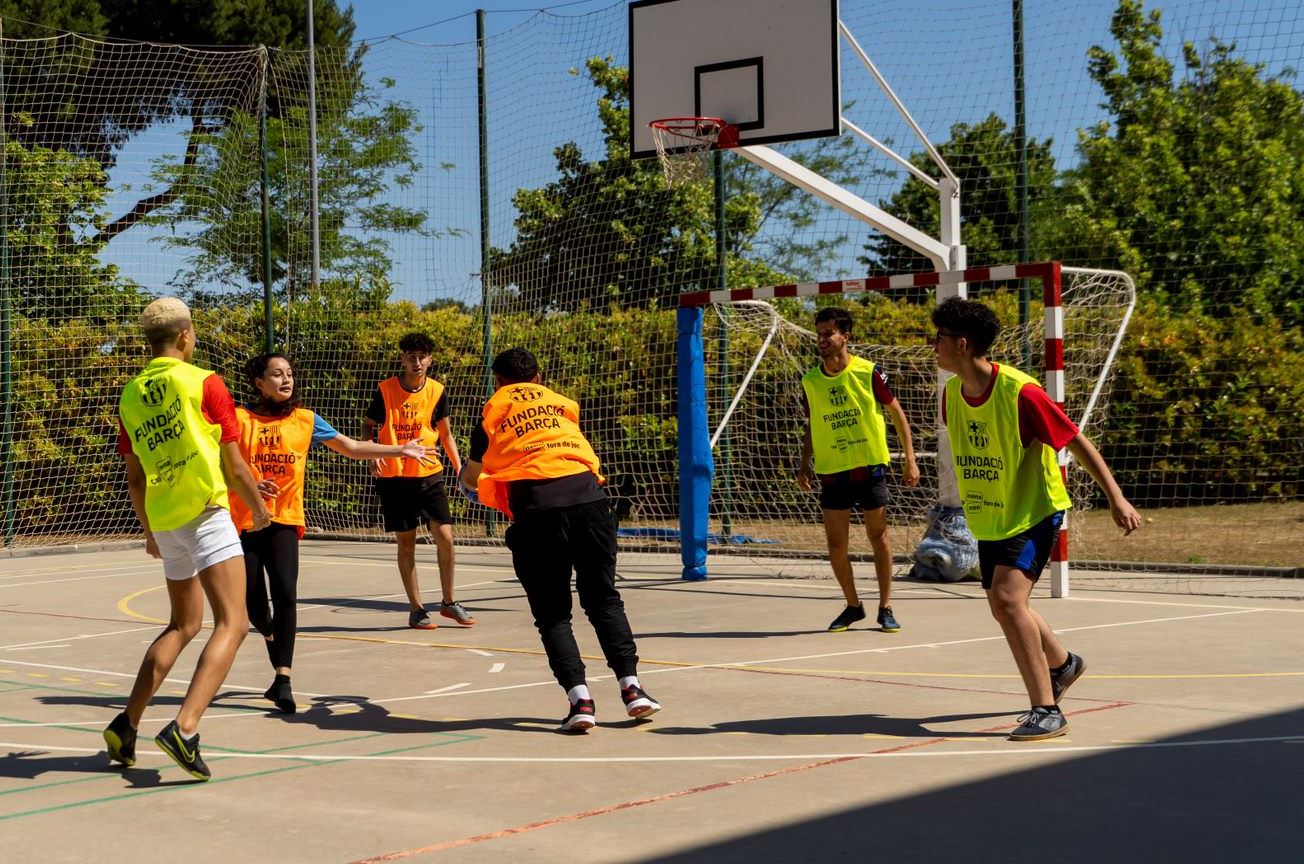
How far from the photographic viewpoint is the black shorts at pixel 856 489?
10281 millimetres

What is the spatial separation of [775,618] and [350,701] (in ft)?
12.7

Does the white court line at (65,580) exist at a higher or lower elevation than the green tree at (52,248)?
lower

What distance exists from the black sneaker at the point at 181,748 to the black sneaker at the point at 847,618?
16.8ft

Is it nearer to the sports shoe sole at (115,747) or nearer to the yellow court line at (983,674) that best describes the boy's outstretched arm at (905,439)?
the yellow court line at (983,674)

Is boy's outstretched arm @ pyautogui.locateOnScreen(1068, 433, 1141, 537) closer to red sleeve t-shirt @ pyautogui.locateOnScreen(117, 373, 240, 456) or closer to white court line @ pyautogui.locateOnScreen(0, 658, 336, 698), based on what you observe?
red sleeve t-shirt @ pyautogui.locateOnScreen(117, 373, 240, 456)

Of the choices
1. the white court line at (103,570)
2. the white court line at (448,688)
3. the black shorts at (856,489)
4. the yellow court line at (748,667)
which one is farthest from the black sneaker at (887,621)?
the white court line at (103,570)

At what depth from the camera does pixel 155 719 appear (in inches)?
301

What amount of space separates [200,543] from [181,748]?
Answer: 33.5 inches

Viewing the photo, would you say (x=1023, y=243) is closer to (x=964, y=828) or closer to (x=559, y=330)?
(x=559, y=330)

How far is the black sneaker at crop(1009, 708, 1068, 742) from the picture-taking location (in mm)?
6523

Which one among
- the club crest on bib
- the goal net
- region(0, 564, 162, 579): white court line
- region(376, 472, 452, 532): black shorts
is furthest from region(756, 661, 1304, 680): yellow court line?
region(0, 564, 162, 579): white court line

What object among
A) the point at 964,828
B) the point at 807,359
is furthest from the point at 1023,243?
the point at 964,828

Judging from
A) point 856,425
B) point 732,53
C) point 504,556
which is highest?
point 732,53

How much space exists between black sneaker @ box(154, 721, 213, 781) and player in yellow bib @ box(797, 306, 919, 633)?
16.6ft
